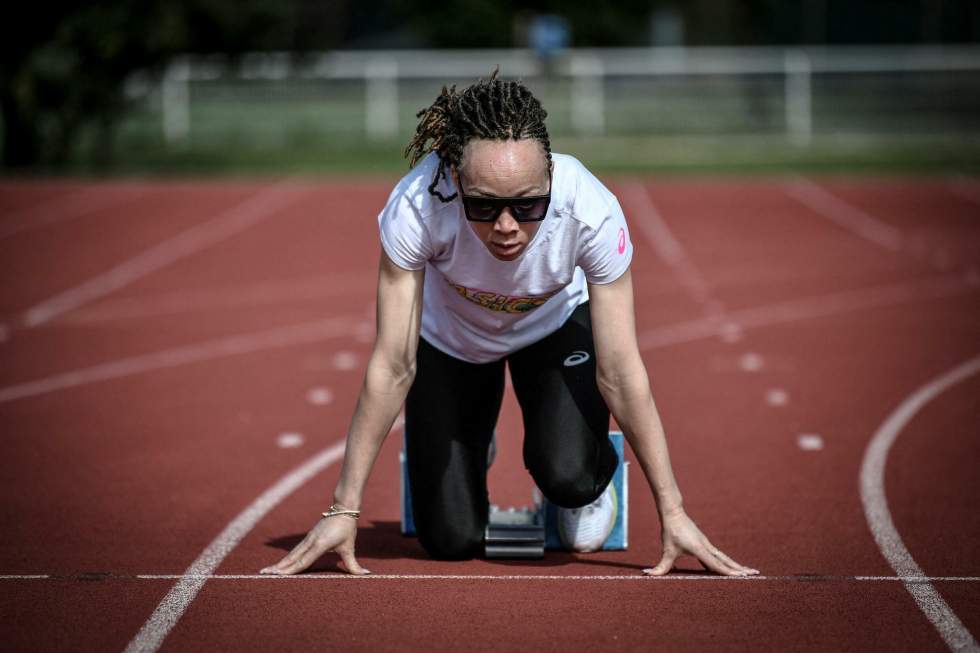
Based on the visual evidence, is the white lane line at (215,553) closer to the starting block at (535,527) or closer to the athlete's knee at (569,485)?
the starting block at (535,527)

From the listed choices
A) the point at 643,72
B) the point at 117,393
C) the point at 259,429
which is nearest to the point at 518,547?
the point at 259,429

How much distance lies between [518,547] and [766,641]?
1.31m

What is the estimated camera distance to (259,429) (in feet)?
25.9

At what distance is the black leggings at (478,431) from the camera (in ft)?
17.3

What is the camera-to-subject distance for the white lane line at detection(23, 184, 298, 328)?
42.1 ft

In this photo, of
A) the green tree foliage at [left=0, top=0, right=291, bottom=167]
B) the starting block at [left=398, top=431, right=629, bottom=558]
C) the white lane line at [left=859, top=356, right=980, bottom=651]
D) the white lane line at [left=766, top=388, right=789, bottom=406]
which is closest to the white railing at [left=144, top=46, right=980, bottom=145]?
the green tree foliage at [left=0, top=0, right=291, bottom=167]

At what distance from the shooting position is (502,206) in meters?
4.49

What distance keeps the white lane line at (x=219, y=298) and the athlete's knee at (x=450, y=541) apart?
23.9 ft

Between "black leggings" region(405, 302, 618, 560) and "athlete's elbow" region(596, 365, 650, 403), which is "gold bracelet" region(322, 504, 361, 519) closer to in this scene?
"black leggings" region(405, 302, 618, 560)

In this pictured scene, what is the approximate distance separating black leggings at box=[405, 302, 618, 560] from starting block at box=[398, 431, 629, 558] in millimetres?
65

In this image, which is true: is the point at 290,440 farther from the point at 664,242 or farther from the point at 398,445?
the point at 664,242

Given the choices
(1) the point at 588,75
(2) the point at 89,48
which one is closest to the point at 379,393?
(2) the point at 89,48

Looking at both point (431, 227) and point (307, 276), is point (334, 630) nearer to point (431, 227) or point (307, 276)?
point (431, 227)

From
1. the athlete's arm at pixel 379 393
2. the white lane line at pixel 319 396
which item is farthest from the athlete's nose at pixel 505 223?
the white lane line at pixel 319 396
